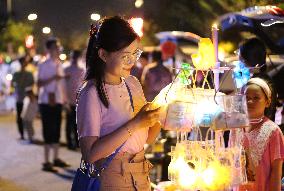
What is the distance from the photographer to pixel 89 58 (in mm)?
2857

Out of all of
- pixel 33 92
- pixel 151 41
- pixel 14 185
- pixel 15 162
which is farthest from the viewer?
pixel 151 41

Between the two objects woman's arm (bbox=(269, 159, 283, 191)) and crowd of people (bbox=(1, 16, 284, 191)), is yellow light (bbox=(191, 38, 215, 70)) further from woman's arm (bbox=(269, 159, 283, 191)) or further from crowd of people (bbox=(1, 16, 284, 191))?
woman's arm (bbox=(269, 159, 283, 191))

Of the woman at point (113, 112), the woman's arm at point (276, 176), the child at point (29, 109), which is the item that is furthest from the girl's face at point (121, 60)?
the child at point (29, 109)

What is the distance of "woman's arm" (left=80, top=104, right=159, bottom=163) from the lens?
2.66 metres

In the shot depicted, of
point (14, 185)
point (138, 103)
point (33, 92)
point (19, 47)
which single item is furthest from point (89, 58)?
point (19, 47)

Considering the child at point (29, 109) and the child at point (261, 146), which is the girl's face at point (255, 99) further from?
the child at point (29, 109)

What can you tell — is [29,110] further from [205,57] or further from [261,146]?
[205,57]

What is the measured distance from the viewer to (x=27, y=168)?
893 centimetres

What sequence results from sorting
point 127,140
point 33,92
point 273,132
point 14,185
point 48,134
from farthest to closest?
1. point 33,92
2. point 48,134
3. point 14,185
4. point 273,132
5. point 127,140

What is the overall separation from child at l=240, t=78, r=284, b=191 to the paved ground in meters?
4.52

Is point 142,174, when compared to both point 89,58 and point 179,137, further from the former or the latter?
point 89,58

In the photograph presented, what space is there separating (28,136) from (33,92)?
117 centimetres

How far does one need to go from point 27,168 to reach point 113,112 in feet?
21.6

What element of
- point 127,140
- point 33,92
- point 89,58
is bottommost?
point 127,140
